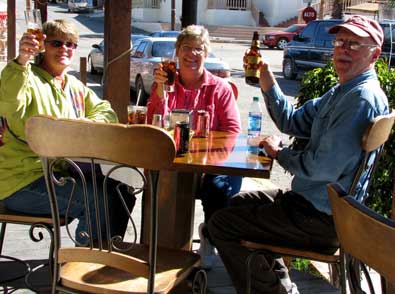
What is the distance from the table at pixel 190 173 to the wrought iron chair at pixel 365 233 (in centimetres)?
107

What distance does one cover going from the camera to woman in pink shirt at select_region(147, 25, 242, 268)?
3.71 metres

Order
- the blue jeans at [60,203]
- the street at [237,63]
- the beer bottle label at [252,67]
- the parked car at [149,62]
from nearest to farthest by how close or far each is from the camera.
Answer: the blue jeans at [60,203] → the beer bottle label at [252,67] → the street at [237,63] → the parked car at [149,62]

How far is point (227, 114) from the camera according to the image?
12.5ft

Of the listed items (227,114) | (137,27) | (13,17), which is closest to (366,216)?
(227,114)

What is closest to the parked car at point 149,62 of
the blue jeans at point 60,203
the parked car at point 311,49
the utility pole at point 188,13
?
the parked car at point 311,49

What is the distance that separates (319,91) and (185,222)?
1377 millimetres

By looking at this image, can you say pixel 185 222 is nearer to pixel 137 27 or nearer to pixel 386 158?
pixel 386 158

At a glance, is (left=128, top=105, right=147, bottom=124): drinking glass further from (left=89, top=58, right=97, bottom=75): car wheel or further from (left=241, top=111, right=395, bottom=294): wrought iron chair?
(left=89, top=58, right=97, bottom=75): car wheel

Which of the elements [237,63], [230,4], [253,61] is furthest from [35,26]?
[230,4]

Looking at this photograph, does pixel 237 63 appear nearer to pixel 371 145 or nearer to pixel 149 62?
pixel 149 62

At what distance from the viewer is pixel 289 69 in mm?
18547

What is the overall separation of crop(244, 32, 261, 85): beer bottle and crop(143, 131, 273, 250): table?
0.35 meters

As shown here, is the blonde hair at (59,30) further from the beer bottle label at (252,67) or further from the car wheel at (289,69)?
the car wheel at (289,69)

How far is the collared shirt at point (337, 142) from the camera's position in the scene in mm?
2684
